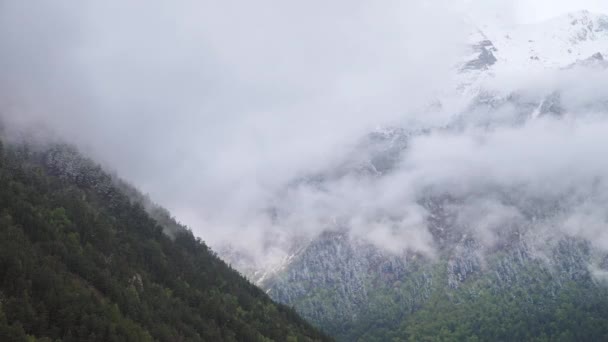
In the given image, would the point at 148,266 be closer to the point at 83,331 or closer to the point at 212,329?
the point at 212,329

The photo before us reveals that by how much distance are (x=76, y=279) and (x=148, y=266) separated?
3884 centimetres

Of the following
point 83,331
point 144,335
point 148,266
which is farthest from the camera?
point 148,266

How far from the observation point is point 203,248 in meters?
194

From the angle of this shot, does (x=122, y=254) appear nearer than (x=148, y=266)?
Yes

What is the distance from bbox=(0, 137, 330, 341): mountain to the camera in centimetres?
8675

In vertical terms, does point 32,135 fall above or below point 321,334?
above

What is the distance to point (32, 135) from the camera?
7584 inches

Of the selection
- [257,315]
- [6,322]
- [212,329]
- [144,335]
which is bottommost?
[6,322]

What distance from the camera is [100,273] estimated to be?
108 metres

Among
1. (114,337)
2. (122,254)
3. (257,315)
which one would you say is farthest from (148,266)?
(114,337)

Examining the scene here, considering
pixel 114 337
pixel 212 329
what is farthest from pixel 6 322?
pixel 212 329

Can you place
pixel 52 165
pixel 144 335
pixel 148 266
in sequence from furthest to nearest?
pixel 52 165, pixel 148 266, pixel 144 335

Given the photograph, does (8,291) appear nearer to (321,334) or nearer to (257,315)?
(257,315)

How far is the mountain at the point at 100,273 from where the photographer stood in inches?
3415
